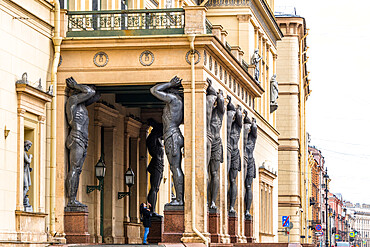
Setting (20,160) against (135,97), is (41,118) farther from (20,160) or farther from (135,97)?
(135,97)

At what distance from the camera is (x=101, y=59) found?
98.6 feet

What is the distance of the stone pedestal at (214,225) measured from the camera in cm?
3170

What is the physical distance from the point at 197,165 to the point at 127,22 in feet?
15.4

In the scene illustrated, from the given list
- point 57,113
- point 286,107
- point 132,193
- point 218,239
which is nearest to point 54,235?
point 57,113

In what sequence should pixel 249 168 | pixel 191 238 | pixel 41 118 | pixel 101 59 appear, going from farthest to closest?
pixel 249 168 → pixel 101 59 → pixel 191 238 → pixel 41 118

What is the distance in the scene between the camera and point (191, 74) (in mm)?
29625

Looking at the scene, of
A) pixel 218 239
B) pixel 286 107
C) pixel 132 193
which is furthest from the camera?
pixel 286 107

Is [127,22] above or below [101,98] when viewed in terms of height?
above

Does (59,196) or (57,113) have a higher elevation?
(57,113)

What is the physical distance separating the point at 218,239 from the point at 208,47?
599 centimetres

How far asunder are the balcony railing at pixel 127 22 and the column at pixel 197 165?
6.15ft

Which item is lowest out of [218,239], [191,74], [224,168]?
[218,239]

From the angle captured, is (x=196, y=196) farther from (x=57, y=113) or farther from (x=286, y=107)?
(x=286, y=107)

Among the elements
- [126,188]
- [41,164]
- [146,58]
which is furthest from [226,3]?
[41,164]
